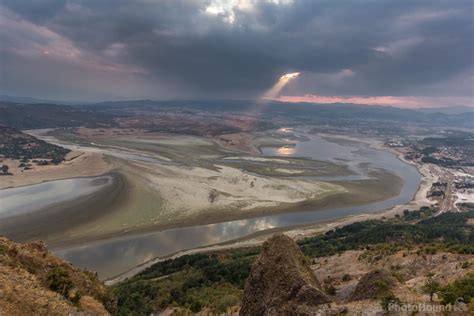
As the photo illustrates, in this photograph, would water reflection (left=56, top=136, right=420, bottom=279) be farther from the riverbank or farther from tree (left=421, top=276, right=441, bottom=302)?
the riverbank

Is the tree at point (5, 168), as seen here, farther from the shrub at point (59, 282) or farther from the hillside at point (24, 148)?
the shrub at point (59, 282)

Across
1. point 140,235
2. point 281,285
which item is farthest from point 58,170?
point 281,285

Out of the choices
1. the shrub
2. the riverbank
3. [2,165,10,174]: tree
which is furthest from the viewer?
[2,165,10,174]: tree

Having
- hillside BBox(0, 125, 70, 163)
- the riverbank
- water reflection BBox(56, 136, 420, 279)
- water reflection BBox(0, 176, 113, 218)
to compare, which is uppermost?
hillside BBox(0, 125, 70, 163)

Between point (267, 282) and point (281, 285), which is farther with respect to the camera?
point (267, 282)

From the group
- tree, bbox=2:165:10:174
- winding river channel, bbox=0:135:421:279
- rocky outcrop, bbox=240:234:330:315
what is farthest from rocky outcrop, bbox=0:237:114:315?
tree, bbox=2:165:10:174

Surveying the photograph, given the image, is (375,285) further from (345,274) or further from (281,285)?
(345,274)

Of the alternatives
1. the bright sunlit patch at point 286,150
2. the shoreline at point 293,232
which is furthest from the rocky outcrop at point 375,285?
the bright sunlit patch at point 286,150
